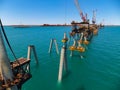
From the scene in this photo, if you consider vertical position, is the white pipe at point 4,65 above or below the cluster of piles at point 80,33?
above

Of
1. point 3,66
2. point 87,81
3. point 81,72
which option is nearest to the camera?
point 3,66

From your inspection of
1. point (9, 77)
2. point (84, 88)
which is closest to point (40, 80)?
point (84, 88)

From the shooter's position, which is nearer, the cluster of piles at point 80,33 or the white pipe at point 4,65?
the white pipe at point 4,65

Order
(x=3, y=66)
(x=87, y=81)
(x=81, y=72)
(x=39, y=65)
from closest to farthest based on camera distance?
(x=3, y=66), (x=87, y=81), (x=81, y=72), (x=39, y=65)

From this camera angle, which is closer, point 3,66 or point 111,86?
point 3,66

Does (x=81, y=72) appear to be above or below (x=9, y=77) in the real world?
below

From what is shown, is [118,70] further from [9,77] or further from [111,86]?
[9,77]

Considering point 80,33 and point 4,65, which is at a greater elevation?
point 4,65

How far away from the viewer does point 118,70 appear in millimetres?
24281

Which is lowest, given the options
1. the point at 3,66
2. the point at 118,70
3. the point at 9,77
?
A: the point at 118,70

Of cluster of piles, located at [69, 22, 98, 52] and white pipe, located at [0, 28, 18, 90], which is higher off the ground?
white pipe, located at [0, 28, 18, 90]

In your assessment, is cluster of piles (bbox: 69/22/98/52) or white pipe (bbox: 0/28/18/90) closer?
white pipe (bbox: 0/28/18/90)

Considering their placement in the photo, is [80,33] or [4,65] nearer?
[4,65]

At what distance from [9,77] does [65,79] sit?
39.7 ft
